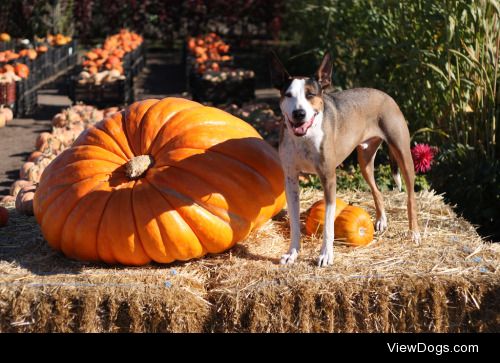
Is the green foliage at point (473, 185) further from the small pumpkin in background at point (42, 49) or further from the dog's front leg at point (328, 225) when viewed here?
the small pumpkin in background at point (42, 49)

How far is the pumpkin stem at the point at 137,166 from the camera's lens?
14.3 feet

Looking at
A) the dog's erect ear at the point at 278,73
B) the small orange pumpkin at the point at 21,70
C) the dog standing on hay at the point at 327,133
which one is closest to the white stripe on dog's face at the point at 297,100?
the dog standing on hay at the point at 327,133

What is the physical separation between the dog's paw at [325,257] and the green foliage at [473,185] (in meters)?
2.29

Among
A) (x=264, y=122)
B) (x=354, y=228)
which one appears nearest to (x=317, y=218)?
(x=354, y=228)

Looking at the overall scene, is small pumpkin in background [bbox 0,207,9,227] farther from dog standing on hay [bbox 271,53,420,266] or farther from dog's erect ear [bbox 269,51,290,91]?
dog's erect ear [bbox 269,51,290,91]

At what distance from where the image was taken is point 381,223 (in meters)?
5.00

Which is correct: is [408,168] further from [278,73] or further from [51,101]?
[51,101]

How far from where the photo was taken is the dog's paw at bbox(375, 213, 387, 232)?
16.3ft

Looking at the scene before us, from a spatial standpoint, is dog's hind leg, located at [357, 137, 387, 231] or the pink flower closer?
dog's hind leg, located at [357, 137, 387, 231]

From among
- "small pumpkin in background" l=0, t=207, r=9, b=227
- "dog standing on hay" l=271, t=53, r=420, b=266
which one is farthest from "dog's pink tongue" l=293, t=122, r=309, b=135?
"small pumpkin in background" l=0, t=207, r=9, b=227

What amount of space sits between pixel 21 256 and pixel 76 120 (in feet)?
16.9

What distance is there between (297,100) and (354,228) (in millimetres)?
1155

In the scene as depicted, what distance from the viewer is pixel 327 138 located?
412 centimetres

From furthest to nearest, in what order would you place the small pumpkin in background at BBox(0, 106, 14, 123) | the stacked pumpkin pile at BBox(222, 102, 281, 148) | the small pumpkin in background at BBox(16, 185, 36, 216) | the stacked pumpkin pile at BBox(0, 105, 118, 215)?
the small pumpkin in background at BBox(0, 106, 14, 123)
the stacked pumpkin pile at BBox(222, 102, 281, 148)
the stacked pumpkin pile at BBox(0, 105, 118, 215)
the small pumpkin in background at BBox(16, 185, 36, 216)
